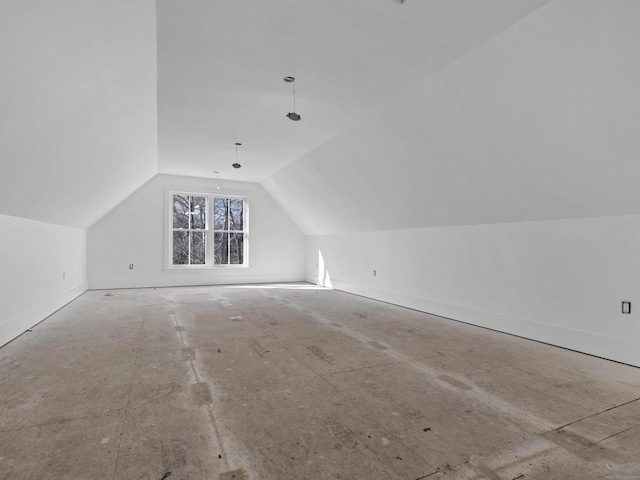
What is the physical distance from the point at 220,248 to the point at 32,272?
192 inches

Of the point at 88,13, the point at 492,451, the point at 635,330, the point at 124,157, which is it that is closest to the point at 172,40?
the point at 88,13

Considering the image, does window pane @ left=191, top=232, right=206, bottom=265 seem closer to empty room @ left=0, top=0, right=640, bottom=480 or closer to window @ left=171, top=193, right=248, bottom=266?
window @ left=171, top=193, right=248, bottom=266

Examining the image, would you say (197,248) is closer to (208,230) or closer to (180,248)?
(180,248)

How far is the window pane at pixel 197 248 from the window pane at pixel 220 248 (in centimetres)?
30

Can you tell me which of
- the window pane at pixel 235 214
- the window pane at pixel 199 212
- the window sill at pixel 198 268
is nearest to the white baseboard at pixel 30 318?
the window sill at pixel 198 268

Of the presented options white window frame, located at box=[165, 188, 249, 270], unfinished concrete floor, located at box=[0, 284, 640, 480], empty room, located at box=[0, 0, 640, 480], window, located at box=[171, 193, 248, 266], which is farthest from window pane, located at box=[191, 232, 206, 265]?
unfinished concrete floor, located at box=[0, 284, 640, 480]

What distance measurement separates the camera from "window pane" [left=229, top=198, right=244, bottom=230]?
9.41 meters

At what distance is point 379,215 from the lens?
20.5ft

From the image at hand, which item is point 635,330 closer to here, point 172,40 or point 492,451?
point 492,451

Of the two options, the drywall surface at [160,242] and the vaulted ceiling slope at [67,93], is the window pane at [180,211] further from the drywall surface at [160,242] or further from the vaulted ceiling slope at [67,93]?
the vaulted ceiling slope at [67,93]

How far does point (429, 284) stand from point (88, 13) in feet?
16.8

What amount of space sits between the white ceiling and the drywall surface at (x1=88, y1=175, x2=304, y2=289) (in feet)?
12.2

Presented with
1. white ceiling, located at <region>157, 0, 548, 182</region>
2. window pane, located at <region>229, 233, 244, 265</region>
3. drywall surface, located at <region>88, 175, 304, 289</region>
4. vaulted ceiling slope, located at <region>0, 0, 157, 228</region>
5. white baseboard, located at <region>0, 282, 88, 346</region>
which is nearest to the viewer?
vaulted ceiling slope, located at <region>0, 0, 157, 228</region>

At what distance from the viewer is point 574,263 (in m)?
3.66
